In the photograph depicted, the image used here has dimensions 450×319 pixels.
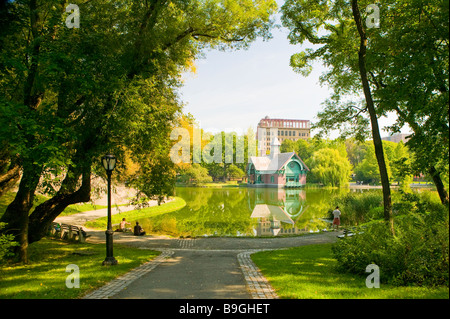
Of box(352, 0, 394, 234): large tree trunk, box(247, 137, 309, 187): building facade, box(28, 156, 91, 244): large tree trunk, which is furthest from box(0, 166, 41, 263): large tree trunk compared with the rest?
box(247, 137, 309, 187): building facade

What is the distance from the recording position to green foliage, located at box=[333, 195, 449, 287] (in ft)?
17.7

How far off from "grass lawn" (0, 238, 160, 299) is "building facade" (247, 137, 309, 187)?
53219 millimetres

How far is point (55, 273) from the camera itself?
7129 millimetres

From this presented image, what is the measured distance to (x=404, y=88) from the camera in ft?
22.1

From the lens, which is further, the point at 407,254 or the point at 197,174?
the point at 197,174

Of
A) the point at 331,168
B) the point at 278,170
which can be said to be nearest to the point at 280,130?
the point at 331,168

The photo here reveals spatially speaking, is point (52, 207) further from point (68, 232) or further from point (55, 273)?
point (55, 273)

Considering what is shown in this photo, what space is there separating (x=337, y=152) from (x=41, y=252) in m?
60.5

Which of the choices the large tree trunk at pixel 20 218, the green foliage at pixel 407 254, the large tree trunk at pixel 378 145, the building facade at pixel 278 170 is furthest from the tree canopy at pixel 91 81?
the building facade at pixel 278 170

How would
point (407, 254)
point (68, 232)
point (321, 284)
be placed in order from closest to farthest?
point (407, 254), point (321, 284), point (68, 232)

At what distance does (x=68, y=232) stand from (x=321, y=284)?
12387 millimetres

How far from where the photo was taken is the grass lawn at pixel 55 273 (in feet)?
18.7

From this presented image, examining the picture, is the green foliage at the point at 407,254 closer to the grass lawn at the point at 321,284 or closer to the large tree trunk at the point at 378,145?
the grass lawn at the point at 321,284
